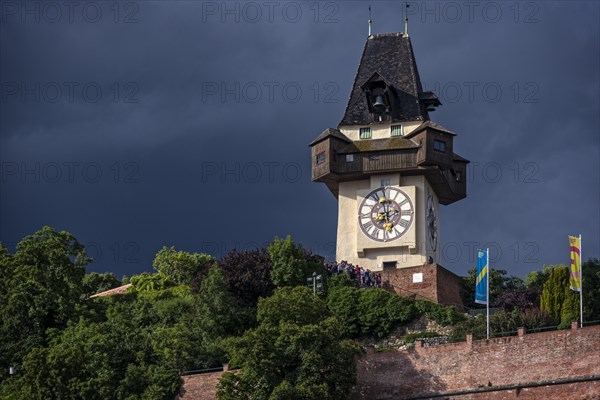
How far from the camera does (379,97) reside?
8669cm

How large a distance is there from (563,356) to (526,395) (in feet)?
6.32

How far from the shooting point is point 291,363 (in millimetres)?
66875

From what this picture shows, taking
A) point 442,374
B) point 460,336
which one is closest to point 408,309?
point 460,336

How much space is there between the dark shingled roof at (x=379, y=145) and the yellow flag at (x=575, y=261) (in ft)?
47.8

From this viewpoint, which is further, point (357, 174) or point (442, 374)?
point (357, 174)

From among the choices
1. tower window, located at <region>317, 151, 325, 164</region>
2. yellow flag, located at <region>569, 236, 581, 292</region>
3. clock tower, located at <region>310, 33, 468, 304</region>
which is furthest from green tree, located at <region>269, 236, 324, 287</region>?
yellow flag, located at <region>569, 236, 581, 292</region>

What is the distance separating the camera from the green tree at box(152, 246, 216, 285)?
8675cm

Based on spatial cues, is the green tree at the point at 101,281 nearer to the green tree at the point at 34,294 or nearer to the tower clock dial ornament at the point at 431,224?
the green tree at the point at 34,294

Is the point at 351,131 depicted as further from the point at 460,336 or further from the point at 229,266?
the point at 460,336

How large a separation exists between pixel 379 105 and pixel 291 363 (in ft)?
73.5

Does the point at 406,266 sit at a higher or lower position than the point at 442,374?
higher

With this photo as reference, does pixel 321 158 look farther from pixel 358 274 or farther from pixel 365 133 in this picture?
pixel 358 274

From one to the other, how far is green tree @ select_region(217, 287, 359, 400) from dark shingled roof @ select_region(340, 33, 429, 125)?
69.2 feet

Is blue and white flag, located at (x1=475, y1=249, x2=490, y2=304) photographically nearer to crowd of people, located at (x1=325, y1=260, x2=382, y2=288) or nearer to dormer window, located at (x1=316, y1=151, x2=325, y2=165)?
crowd of people, located at (x1=325, y1=260, x2=382, y2=288)
